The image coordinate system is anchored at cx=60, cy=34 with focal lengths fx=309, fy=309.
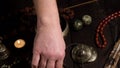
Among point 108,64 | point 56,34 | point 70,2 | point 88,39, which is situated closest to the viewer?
point 56,34

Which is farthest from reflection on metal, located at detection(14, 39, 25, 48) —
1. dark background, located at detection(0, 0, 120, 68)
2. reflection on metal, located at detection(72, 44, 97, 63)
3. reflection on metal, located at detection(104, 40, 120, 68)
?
reflection on metal, located at detection(104, 40, 120, 68)

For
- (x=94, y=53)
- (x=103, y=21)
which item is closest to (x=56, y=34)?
(x=94, y=53)

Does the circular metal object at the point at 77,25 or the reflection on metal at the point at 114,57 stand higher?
the circular metal object at the point at 77,25

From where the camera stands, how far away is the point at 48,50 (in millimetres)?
930

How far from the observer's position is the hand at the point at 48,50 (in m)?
0.93

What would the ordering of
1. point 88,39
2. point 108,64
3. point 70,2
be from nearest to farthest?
1. point 108,64
2. point 88,39
3. point 70,2

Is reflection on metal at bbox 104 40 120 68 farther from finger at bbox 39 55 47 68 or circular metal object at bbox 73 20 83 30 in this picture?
finger at bbox 39 55 47 68

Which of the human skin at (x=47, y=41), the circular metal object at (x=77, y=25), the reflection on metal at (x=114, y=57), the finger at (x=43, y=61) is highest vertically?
the human skin at (x=47, y=41)

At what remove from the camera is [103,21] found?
132 centimetres

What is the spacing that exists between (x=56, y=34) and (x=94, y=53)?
0.32 m

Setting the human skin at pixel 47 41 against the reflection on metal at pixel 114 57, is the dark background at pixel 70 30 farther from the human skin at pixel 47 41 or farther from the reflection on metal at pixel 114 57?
the human skin at pixel 47 41

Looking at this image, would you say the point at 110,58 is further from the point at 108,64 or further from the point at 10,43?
the point at 10,43

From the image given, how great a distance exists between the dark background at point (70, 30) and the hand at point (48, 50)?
23cm

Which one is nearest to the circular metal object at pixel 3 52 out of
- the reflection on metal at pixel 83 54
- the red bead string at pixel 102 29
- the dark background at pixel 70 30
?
the dark background at pixel 70 30
